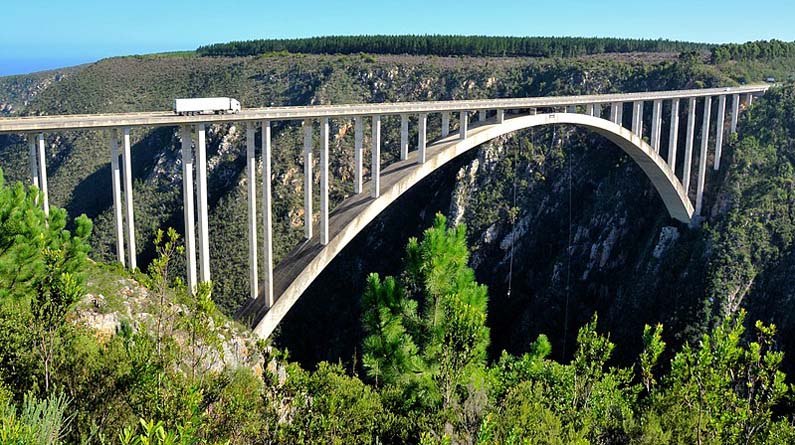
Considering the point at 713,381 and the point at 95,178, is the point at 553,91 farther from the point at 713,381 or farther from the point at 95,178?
the point at 713,381

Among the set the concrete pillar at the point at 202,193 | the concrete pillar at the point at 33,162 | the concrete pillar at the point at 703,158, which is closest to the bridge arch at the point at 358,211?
the concrete pillar at the point at 202,193

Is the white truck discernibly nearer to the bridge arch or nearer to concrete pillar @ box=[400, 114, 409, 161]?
the bridge arch

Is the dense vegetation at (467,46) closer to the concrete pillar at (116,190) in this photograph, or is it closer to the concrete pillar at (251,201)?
the concrete pillar at (251,201)

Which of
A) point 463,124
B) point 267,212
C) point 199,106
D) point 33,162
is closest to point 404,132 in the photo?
point 463,124

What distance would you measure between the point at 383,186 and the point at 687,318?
1866cm

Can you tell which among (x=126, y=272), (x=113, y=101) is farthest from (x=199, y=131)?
(x=113, y=101)

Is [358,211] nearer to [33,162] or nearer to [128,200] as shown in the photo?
[128,200]

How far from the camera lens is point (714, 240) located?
35.1 metres

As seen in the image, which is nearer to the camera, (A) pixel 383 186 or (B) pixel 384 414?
(B) pixel 384 414

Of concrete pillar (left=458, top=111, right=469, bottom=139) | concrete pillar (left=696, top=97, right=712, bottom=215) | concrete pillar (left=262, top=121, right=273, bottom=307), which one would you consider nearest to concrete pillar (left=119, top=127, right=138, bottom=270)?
concrete pillar (left=262, top=121, right=273, bottom=307)

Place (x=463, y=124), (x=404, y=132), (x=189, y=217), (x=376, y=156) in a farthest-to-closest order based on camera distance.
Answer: (x=463, y=124) < (x=404, y=132) < (x=376, y=156) < (x=189, y=217)

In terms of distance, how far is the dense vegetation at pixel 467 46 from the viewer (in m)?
74.8

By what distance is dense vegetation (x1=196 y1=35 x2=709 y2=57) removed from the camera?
74750 mm

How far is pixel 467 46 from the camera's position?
7481cm
